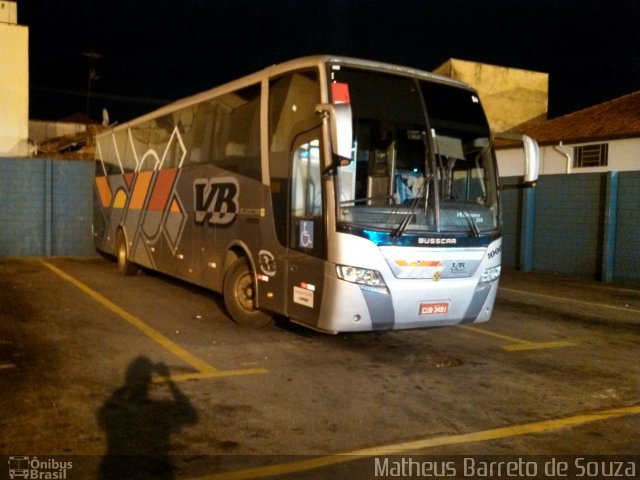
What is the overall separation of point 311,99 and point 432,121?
1425mm

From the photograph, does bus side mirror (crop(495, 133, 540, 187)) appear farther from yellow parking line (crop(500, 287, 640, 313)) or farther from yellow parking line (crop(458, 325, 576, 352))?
yellow parking line (crop(500, 287, 640, 313))

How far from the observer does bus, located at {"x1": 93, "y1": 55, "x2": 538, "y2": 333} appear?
23.5 feet

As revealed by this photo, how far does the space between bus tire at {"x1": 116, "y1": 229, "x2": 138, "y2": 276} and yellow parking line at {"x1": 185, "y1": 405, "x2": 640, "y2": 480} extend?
405 inches

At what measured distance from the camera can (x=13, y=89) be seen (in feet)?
78.3

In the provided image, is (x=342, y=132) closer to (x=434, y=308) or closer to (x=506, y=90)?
(x=434, y=308)

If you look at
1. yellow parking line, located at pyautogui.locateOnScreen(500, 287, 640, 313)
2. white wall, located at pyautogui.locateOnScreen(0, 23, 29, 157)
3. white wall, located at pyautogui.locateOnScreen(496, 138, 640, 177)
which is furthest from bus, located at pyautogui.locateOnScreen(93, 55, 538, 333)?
white wall, located at pyautogui.locateOnScreen(0, 23, 29, 157)

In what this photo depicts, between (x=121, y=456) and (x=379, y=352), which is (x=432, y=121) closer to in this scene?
(x=379, y=352)

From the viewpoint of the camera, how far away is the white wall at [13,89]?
2364 cm

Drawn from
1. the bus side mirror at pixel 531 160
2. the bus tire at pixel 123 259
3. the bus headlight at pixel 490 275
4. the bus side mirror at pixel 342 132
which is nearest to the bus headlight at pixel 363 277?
the bus side mirror at pixel 342 132

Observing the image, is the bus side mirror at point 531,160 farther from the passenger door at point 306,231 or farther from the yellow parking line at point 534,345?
the passenger door at point 306,231

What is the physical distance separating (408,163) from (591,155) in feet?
55.6

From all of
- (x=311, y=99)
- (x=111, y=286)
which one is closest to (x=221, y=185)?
(x=311, y=99)

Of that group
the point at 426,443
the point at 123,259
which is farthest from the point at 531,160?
the point at 123,259

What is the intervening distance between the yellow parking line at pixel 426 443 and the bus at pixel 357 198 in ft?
6.58
